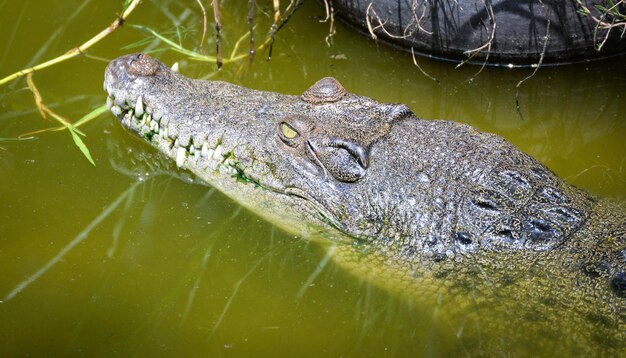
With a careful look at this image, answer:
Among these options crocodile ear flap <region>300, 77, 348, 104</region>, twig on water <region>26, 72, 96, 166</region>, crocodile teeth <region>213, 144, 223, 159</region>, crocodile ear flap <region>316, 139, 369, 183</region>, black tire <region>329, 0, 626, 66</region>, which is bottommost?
twig on water <region>26, 72, 96, 166</region>

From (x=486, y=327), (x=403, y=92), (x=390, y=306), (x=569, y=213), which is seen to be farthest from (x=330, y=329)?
(x=403, y=92)

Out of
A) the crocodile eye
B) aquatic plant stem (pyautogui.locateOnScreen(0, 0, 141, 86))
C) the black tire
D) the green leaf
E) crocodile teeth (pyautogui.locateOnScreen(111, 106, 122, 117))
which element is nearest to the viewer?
the crocodile eye

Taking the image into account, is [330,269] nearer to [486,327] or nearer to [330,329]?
[330,329]

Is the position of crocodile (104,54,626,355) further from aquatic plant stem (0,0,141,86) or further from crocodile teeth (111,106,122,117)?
aquatic plant stem (0,0,141,86)

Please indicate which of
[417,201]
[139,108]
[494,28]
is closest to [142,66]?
[139,108]

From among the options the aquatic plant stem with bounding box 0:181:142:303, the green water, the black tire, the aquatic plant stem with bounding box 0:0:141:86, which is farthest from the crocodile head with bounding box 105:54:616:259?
the black tire

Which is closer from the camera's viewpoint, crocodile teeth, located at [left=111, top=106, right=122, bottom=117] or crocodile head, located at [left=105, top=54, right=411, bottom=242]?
crocodile head, located at [left=105, top=54, right=411, bottom=242]

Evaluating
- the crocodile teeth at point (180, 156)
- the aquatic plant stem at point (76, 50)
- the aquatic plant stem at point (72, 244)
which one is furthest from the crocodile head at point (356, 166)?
the aquatic plant stem at point (76, 50)

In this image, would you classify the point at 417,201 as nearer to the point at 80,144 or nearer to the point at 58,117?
the point at 80,144
